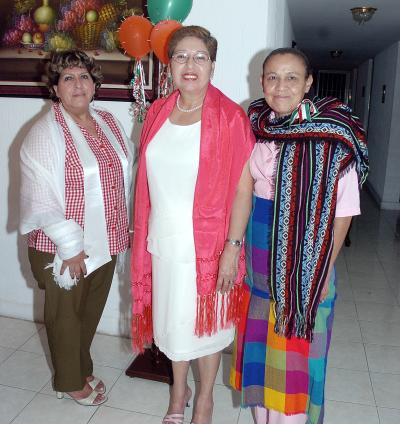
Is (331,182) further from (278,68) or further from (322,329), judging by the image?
(322,329)

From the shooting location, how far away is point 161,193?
1.69 m

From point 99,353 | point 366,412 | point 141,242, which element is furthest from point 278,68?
point 99,353

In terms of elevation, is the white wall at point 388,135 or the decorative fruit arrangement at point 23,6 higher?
the decorative fruit arrangement at point 23,6

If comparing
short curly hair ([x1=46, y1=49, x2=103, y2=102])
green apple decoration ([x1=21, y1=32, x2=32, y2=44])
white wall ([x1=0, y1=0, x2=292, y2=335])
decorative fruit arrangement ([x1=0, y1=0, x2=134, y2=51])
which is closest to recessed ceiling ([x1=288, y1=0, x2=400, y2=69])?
white wall ([x1=0, y1=0, x2=292, y2=335])

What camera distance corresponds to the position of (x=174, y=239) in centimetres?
170

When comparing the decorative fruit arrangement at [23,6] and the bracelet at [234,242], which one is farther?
the decorative fruit arrangement at [23,6]

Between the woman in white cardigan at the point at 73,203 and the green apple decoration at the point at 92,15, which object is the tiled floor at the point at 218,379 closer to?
the woman in white cardigan at the point at 73,203

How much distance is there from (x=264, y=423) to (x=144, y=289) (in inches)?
27.3

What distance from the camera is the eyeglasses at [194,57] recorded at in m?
1.63

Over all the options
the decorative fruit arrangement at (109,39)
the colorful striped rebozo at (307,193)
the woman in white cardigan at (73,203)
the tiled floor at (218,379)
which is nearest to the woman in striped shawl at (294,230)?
the colorful striped rebozo at (307,193)

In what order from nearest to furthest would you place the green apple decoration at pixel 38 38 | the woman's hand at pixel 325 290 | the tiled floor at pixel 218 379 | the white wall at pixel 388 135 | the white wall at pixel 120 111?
1. the woman's hand at pixel 325 290
2. the tiled floor at pixel 218 379
3. the white wall at pixel 120 111
4. the green apple decoration at pixel 38 38
5. the white wall at pixel 388 135

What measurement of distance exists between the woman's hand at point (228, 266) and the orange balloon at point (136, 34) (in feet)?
3.43

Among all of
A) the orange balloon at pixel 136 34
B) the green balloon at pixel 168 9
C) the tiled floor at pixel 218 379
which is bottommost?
the tiled floor at pixel 218 379

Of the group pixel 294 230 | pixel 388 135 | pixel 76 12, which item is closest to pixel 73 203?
pixel 294 230
